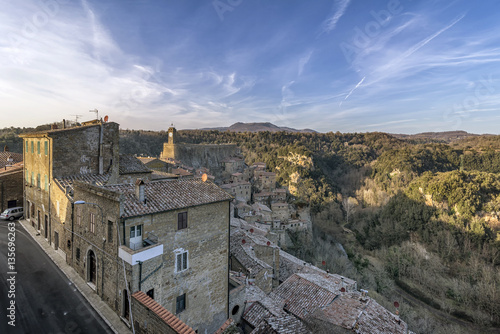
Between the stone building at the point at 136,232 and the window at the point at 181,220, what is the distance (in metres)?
0.04

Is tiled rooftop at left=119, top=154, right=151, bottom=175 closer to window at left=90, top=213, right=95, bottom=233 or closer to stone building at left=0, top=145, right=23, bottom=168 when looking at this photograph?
window at left=90, top=213, right=95, bottom=233

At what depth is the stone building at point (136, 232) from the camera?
840 centimetres

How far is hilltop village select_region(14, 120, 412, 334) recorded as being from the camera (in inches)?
329

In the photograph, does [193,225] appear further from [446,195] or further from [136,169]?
[446,195]

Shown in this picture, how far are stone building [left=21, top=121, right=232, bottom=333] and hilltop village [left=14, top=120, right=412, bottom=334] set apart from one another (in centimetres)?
4

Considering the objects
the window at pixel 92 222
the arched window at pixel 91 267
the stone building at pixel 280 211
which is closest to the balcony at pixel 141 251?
the window at pixel 92 222

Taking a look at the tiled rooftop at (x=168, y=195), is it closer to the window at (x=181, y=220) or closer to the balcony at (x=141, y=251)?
the window at (x=181, y=220)

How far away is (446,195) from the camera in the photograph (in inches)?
1571

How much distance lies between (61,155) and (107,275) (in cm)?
800

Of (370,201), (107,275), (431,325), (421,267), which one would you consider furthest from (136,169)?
(370,201)

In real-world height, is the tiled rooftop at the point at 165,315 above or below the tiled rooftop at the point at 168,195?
below

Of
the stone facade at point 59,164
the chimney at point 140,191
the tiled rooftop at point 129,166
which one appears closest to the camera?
the chimney at point 140,191

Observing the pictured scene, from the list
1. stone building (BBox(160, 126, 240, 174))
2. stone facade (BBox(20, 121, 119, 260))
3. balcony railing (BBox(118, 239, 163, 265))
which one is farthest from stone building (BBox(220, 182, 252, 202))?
balcony railing (BBox(118, 239, 163, 265))

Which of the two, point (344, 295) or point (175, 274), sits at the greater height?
point (175, 274)
